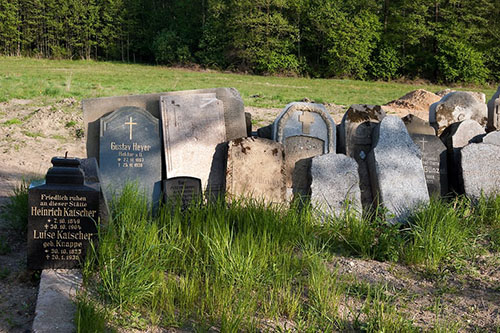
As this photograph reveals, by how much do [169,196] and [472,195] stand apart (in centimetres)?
355

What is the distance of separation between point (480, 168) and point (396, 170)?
3.74 feet

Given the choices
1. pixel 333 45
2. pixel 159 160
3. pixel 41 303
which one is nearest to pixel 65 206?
pixel 41 303

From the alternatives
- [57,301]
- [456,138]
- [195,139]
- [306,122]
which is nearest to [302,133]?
[306,122]

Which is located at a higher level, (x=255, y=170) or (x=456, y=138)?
(x=456, y=138)

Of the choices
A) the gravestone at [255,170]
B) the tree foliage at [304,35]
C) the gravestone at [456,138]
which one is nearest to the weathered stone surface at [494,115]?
the gravestone at [456,138]

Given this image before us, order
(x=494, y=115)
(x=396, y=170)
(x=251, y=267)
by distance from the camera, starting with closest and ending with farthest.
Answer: (x=251, y=267)
(x=396, y=170)
(x=494, y=115)

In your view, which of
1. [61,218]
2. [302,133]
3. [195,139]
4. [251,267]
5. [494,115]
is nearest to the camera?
[251,267]

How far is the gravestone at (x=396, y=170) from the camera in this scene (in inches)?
215

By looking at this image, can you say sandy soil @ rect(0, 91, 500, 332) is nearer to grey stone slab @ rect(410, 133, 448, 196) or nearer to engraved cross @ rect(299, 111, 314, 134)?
grey stone slab @ rect(410, 133, 448, 196)

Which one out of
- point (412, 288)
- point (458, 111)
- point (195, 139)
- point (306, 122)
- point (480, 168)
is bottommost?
point (412, 288)

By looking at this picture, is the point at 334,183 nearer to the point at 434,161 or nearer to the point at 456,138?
the point at 434,161

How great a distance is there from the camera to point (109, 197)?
546 cm

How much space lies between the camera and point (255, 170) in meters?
5.70

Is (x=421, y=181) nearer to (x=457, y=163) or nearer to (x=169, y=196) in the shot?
(x=457, y=163)
